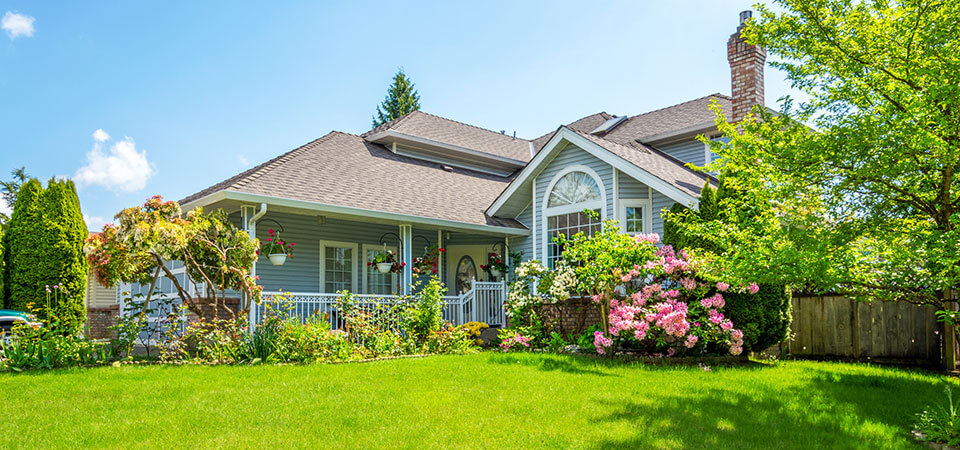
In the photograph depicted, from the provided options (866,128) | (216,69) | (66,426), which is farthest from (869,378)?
(216,69)

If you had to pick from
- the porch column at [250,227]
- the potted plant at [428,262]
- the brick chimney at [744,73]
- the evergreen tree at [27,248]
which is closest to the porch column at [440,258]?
the potted plant at [428,262]

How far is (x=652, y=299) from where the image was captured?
9938 mm

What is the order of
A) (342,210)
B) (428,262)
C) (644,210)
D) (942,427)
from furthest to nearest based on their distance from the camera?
(428,262) → (644,210) → (342,210) → (942,427)

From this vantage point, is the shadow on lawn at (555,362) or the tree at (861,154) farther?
the shadow on lawn at (555,362)

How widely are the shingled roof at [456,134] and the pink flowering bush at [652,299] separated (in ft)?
27.7

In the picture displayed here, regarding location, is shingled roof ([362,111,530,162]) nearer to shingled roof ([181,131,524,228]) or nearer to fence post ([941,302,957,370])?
shingled roof ([181,131,524,228])

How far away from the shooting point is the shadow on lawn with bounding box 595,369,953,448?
5.18 m

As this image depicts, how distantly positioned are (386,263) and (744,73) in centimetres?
884

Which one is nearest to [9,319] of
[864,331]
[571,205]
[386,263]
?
[386,263]

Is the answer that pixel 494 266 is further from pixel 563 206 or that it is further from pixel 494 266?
pixel 563 206

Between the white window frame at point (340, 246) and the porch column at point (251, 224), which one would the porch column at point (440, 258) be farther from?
the porch column at point (251, 224)

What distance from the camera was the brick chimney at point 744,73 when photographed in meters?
14.6

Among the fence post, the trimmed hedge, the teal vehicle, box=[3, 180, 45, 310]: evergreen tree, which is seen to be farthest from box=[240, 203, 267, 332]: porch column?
the fence post

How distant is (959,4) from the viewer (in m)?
5.75
